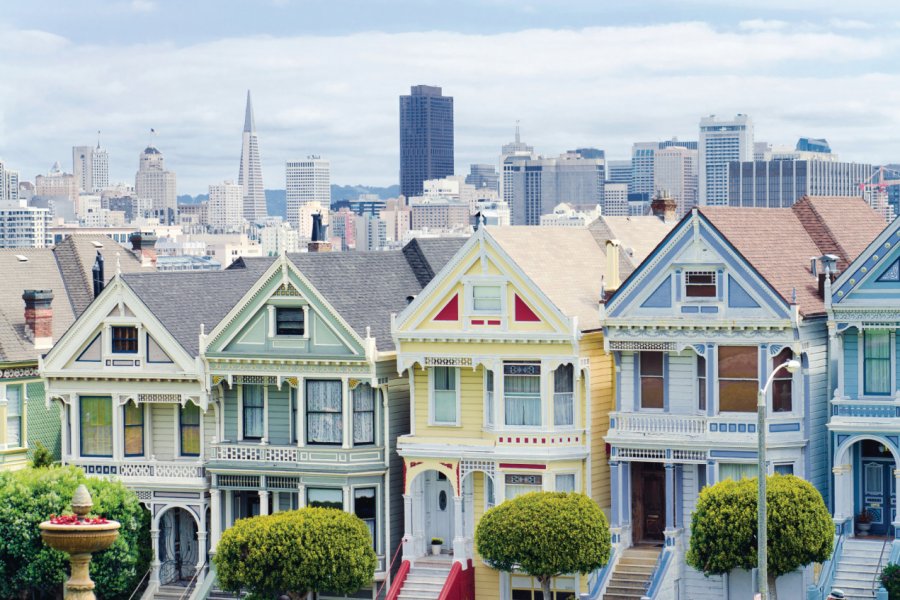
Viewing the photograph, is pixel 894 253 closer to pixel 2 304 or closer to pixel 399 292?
pixel 399 292

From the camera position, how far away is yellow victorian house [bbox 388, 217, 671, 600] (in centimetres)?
4981

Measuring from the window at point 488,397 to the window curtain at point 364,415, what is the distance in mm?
3377

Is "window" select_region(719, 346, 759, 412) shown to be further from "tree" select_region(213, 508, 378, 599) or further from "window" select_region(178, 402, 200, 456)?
"window" select_region(178, 402, 200, 456)

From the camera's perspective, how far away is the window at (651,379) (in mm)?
49406

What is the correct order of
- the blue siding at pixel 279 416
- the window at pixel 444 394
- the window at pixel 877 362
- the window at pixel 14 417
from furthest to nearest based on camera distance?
the window at pixel 14 417, the blue siding at pixel 279 416, the window at pixel 444 394, the window at pixel 877 362

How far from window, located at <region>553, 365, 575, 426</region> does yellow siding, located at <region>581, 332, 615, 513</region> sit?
1.67 ft

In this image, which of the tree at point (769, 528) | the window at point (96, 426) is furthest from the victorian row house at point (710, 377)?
the window at point (96, 426)

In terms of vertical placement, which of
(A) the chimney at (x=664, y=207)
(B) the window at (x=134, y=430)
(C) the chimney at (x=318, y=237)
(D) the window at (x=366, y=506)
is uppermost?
(A) the chimney at (x=664, y=207)

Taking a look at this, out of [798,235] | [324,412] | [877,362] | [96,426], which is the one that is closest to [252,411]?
[324,412]

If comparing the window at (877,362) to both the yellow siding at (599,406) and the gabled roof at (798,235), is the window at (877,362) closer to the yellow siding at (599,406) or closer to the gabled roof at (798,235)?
the gabled roof at (798,235)

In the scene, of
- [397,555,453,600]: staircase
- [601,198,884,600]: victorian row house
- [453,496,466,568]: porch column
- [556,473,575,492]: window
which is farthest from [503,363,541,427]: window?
[397,555,453,600]: staircase

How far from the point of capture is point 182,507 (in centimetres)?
5459

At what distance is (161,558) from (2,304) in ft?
31.2

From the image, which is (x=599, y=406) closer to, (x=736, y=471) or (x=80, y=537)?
(x=736, y=471)
